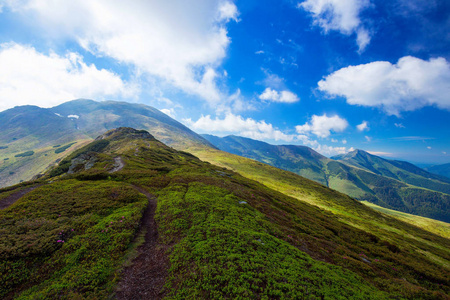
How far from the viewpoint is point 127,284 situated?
14.2m

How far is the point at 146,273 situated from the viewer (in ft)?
51.7

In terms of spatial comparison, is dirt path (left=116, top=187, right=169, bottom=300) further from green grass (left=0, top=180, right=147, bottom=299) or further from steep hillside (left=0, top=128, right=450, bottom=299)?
green grass (left=0, top=180, right=147, bottom=299)

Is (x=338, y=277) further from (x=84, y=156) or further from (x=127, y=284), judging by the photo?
(x=84, y=156)

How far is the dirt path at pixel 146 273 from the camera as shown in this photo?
1347cm

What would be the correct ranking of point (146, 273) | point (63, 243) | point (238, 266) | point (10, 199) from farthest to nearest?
point (10, 199), point (63, 243), point (238, 266), point (146, 273)

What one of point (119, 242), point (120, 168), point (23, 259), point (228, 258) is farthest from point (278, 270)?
point (120, 168)

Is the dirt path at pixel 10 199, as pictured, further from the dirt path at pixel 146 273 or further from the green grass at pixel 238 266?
the dirt path at pixel 146 273

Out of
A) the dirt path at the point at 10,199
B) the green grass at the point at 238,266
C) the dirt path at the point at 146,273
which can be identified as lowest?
the dirt path at the point at 10,199

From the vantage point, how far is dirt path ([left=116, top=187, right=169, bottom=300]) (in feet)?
44.2

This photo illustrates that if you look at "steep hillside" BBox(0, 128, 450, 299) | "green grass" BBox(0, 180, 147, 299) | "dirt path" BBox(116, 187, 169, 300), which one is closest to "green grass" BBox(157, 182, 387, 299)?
"steep hillside" BBox(0, 128, 450, 299)

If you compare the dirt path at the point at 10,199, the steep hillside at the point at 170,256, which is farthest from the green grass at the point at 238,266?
the dirt path at the point at 10,199

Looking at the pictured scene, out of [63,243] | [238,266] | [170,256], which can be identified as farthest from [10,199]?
[238,266]

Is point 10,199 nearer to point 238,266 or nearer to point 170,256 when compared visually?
point 170,256

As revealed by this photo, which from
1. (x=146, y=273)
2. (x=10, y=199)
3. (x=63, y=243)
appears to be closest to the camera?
(x=146, y=273)
